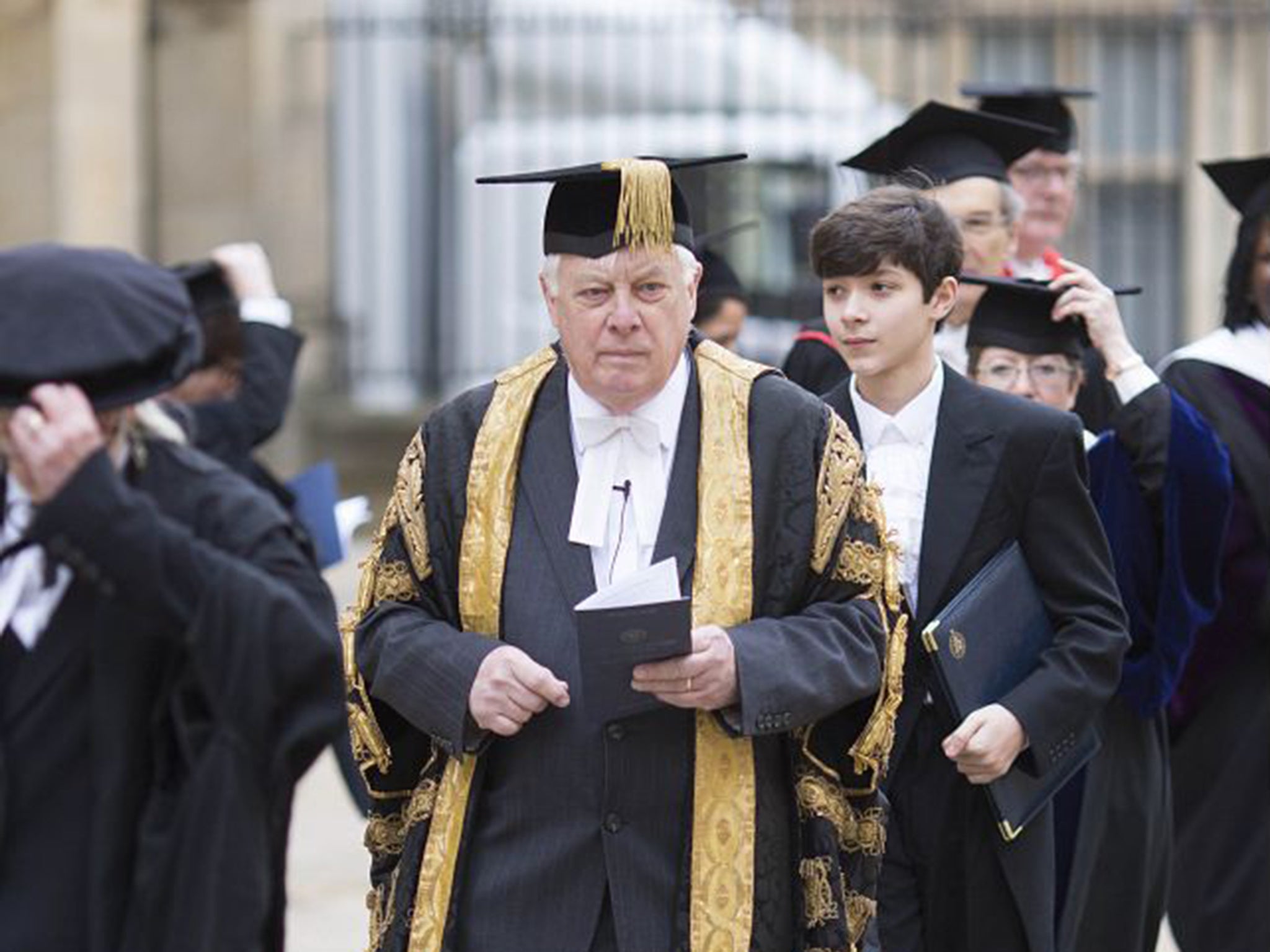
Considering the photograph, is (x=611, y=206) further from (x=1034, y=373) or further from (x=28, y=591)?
(x=1034, y=373)

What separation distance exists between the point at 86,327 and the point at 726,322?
4.00 m

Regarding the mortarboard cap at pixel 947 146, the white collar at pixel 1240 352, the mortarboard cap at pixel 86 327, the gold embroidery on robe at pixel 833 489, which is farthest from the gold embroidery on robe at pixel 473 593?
the white collar at pixel 1240 352

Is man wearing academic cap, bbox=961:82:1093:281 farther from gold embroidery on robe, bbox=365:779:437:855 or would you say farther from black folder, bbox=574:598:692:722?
black folder, bbox=574:598:692:722

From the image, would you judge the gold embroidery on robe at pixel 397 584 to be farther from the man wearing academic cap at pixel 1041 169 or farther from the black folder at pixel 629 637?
the man wearing academic cap at pixel 1041 169

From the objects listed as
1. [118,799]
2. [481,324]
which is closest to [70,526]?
[118,799]

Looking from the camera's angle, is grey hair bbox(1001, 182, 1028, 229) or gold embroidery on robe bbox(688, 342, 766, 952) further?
grey hair bbox(1001, 182, 1028, 229)

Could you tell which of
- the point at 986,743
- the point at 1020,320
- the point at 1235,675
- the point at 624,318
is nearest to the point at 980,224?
the point at 1020,320

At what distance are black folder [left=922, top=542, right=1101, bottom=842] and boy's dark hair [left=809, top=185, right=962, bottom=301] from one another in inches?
20.1

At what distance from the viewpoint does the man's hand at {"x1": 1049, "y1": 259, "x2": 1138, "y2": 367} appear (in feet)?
19.0

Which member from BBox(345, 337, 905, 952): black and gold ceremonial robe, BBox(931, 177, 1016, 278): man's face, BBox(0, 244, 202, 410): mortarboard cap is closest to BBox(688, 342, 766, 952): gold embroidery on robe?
BBox(345, 337, 905, 952): black and gold ceremonial robe

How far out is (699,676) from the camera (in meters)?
4.11

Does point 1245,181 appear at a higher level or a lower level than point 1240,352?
higher

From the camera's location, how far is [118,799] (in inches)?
141

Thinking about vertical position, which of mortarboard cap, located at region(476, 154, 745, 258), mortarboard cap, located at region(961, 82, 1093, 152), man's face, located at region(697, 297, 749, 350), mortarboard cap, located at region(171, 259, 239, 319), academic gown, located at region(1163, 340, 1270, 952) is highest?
mortarboard cap, located at region(961, 82, 1093, 152)
